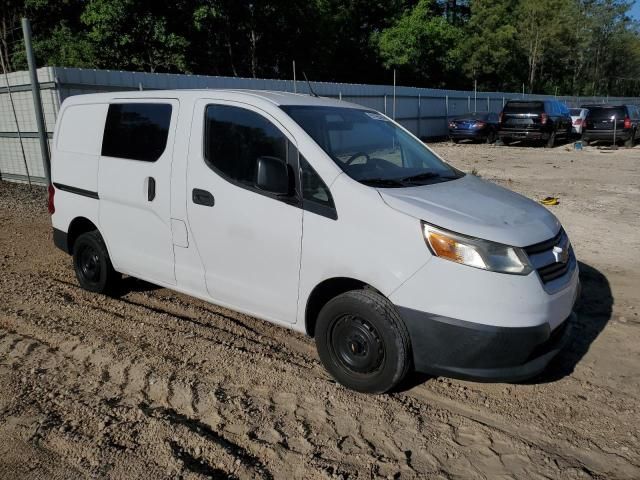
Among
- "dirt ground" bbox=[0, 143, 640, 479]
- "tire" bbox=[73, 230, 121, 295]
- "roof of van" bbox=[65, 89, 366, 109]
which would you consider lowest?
"dirt ground" bbox=[0, 143, 640, 479]

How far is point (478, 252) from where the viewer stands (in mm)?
2996

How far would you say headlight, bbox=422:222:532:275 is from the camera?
2988 mm

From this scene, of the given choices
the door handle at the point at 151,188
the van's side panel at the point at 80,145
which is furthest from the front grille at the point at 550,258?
the van's side panel at the point at 80,145

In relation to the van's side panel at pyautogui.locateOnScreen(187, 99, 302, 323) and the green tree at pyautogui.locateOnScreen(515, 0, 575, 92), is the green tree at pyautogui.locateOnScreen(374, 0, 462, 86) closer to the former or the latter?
the green tree at pyautogui.locateOnScreen(515, 0, 575, 92)

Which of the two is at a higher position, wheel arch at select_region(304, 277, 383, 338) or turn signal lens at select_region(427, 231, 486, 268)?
turn signal lens at select_region(427, 231, 486, 268)

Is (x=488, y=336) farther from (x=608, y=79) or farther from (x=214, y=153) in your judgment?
(x=608, y=79)

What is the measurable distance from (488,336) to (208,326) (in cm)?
246

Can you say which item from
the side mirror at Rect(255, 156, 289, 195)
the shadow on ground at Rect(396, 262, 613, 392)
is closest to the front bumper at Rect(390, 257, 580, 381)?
the shadow on ground at Rect(396, 262, 613, 392)

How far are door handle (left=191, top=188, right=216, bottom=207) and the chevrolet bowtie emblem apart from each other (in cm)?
227

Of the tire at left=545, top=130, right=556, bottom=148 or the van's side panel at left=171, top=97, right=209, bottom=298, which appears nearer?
the van's side panel at left=171, top=97, right=209, bottom=298

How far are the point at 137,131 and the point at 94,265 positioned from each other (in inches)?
58.4

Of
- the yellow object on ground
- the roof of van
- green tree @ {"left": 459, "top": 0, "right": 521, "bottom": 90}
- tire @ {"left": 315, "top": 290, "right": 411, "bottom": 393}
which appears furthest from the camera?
green tree @ {"left": 459, "top": 0, "right": 521, "bottom": 90}

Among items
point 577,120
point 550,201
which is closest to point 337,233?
point 550,201

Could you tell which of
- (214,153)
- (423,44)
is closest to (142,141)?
(214,153)
